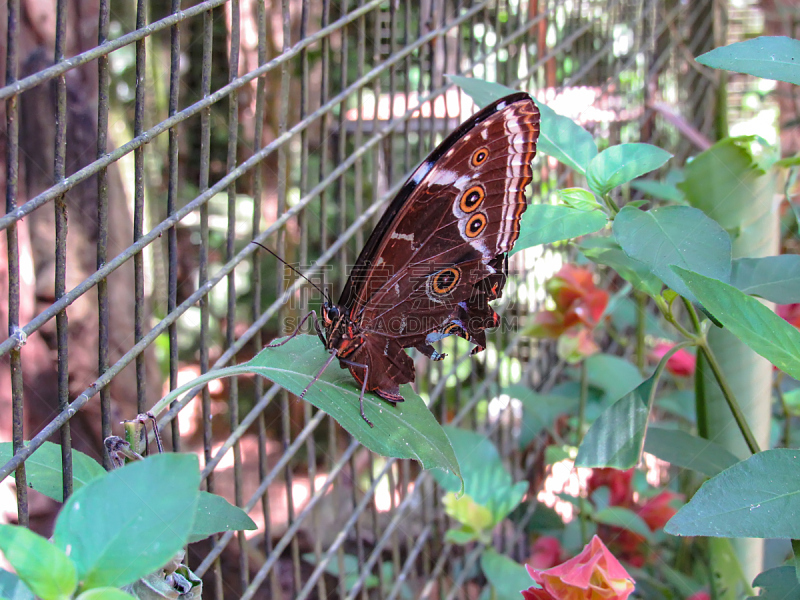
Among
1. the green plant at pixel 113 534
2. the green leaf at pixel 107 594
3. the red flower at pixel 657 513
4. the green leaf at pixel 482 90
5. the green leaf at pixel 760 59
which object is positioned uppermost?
the green leaf at pixel 760 59

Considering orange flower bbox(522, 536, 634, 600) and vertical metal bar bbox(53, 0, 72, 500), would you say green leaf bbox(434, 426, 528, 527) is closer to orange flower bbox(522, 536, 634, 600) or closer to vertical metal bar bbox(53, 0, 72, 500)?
orange flower bbox(522, 536, 634, 600)

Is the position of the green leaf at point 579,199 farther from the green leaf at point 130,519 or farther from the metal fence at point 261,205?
the green leaf at point 130,519

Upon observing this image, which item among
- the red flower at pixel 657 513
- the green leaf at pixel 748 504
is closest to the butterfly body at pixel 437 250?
the green leaf at pixel 748 504

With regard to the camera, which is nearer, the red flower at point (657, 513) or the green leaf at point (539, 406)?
the red flower at point (657, 513)

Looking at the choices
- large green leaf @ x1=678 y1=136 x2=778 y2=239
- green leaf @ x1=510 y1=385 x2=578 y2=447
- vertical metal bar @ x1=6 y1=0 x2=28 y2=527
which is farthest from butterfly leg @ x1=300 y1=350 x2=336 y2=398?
green leaf @ x1=510 y1=385 x2=578 y2=447

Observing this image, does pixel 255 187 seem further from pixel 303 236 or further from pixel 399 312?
pixel 399 312

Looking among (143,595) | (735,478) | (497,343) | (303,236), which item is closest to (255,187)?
(303,236)
